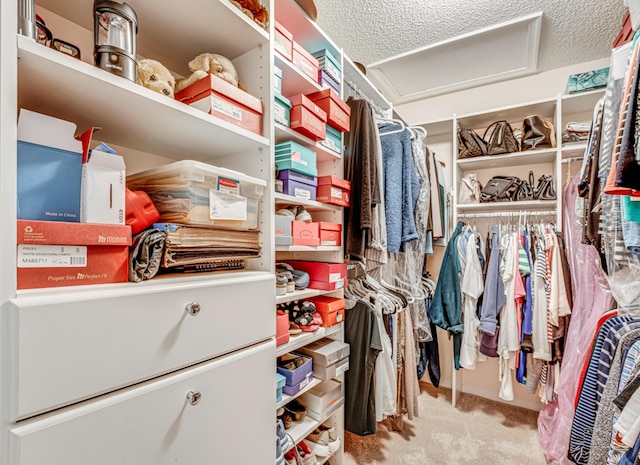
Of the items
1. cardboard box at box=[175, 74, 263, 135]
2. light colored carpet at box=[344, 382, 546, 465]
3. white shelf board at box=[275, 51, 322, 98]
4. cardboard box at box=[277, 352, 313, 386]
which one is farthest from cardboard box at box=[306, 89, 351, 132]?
light colored carpet at box=[344, 382, 546, 465]

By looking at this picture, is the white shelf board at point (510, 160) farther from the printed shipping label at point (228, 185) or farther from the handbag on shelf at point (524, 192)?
the printed shipping label at point (228, 185)

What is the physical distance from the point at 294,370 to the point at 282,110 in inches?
39.7

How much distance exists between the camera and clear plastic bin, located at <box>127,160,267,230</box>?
77 cm

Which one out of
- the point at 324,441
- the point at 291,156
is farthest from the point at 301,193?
the point at 324,441

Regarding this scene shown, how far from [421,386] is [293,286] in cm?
199

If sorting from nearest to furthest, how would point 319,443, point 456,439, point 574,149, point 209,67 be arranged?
1. point 209,67
2. point 319,443
3. point 456,439
4. point 574,149

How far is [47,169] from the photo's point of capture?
0.58m

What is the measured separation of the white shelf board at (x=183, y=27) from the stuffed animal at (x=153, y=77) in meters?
0.16

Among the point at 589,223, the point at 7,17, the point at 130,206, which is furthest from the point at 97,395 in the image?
the point at 589,223

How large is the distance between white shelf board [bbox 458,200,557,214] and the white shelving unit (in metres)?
1.84

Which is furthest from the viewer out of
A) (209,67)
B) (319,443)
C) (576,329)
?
(576,329)

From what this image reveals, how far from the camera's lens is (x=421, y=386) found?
2596mm

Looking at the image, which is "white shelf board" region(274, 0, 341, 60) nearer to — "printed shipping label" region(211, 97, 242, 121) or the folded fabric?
"printed shipping label" region(211, 97, 242, 121)

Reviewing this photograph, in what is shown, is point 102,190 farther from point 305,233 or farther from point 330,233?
point 330,233
